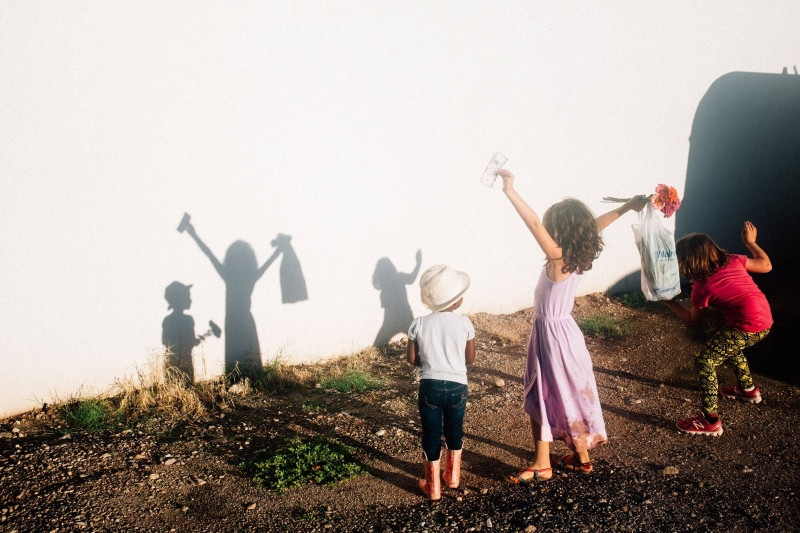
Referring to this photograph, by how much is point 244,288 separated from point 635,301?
15.4 feet

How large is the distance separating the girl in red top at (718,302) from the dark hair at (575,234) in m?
1.14

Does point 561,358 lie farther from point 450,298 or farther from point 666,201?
point 666,201

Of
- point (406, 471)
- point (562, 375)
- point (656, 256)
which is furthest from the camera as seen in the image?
point (656, 256)

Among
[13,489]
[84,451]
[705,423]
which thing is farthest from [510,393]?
[13,489]

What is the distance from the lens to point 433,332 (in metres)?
3.23

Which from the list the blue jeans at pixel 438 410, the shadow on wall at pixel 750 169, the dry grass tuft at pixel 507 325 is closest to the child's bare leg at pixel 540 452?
the blue jeans at pixel 438 410

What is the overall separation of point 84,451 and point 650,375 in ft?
14.7

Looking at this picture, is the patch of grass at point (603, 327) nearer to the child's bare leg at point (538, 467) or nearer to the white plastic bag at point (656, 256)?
the white plastic bag at point (656, 256)

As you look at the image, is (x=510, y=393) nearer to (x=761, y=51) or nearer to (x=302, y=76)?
(x=302, y=76)

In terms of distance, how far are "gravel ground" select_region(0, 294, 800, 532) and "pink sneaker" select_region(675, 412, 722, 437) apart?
0.06m

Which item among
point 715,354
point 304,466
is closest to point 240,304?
point 304,466

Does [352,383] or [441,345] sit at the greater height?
[441,345]

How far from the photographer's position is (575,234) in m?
3.28

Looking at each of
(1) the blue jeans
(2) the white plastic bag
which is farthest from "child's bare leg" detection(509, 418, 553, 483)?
(2) the white plastic bag
